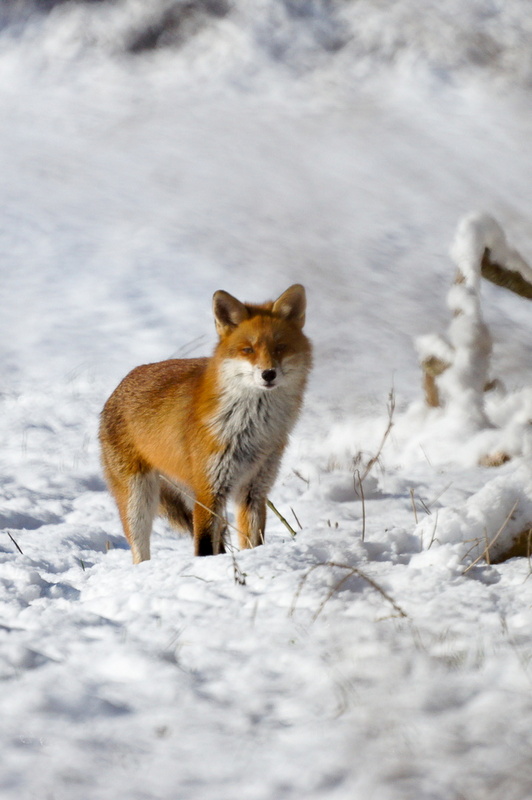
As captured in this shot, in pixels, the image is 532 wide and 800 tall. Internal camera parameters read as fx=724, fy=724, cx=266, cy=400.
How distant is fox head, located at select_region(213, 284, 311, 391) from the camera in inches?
160

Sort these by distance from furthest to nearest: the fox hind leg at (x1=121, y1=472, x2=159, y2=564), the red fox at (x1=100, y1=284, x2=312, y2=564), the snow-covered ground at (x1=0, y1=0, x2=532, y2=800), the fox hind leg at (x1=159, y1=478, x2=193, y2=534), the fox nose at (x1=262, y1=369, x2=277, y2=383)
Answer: the fox hind leg at (x1=159, y1=478, x2=193, y2=534)
the fox hind leg at (x1=121, y1=472, x2=159, y2=564)
the red fox at (x1=100, y1=284, x2=312, y2=564)
the fox nose at (x1=262, y1=369, x2=277, y2=383)
the snow-covered ground at (x1=0, y1=0, x2=532, y2=800)

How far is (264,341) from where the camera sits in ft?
13.6

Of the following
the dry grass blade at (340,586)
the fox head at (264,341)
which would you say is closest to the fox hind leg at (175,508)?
the fox head at (264,341)

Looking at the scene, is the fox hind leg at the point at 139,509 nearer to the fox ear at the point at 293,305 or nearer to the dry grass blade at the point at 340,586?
the fox ear at the point at 293,305

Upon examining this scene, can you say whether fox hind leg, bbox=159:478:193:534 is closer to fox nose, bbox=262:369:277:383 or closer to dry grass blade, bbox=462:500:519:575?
fox nose, bbox=262:369:277:383

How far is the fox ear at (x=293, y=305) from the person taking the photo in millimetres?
4422

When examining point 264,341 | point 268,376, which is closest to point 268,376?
point 268,376

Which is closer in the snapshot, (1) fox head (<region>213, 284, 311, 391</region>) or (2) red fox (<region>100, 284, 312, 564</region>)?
(1) fox head (<region>213, 284, 311, 391</region>)

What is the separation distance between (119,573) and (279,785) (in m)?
1.74

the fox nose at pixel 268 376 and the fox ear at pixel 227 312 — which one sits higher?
the fox ear at pixel 227 312

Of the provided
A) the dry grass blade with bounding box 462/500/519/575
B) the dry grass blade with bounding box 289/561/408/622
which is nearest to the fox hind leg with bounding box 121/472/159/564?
the dry grass blade with bounding box 289/561/408/622

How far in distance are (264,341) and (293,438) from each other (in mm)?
3370

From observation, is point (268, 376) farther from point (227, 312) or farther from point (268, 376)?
point (227, 312)

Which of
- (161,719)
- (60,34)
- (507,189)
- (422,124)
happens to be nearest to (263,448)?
(161,719)
